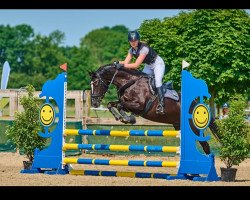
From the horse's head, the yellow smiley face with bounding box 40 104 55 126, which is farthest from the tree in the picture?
the horse's head

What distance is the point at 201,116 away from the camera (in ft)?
32.5

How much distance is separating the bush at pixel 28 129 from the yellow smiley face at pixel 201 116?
2978 mm

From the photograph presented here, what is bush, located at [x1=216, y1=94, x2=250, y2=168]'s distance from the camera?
32.9ft

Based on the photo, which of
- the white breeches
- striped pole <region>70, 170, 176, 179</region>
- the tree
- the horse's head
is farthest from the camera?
the tree

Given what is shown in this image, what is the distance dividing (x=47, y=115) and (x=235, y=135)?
114 inches

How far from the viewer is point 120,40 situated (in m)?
95.2

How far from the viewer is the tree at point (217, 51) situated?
3011cm

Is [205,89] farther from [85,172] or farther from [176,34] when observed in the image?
[176,34]

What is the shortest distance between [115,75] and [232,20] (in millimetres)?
21645

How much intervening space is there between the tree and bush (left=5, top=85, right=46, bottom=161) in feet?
59.0

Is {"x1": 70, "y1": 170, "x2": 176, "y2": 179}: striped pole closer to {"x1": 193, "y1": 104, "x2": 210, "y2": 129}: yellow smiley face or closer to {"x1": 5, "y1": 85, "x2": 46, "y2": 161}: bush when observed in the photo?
{"x1": 193, "y1": 104, "x2": 210, "y2": 129}: yellow smiley face

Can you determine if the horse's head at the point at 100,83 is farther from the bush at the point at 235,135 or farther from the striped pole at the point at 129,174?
the bush at the point at 235,135
